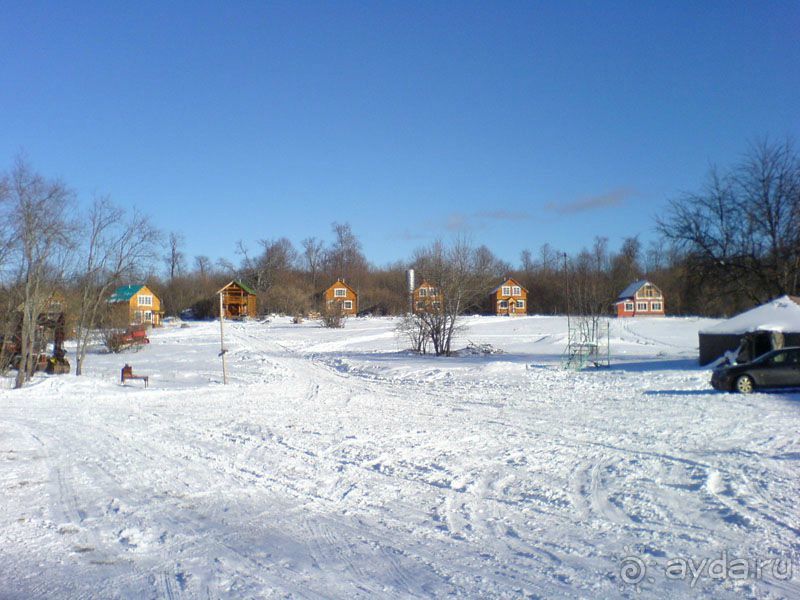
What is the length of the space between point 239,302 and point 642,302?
60.5m

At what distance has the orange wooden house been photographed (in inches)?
1459

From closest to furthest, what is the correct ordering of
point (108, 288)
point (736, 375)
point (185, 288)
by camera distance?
point (736, 375) → point (108, 288) → point (185, 288)

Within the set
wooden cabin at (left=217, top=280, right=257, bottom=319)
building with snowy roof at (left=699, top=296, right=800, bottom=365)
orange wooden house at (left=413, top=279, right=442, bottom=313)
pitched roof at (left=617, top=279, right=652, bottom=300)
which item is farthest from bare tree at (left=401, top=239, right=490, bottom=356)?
pitched roof at (left=617, top=279, right=652, bottom=300)

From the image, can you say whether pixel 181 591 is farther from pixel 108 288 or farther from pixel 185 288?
pixel 185 288

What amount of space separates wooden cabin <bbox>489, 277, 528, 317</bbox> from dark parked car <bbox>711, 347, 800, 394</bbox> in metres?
87.7

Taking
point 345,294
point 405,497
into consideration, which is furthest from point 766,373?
point 345,294

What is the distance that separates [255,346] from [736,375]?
35.2 m

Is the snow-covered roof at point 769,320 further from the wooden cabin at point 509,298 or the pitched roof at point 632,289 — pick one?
the wooden cabin at point 509,298

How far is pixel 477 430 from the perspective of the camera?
13.2 metres

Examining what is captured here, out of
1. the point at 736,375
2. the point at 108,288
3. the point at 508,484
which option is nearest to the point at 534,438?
the point at 508,484

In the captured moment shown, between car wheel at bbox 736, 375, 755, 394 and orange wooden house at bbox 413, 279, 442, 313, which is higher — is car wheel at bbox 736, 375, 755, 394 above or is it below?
below


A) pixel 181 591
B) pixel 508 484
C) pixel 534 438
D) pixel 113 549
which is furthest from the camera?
pixel 534 438

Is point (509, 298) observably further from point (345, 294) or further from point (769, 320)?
point (769, 320)

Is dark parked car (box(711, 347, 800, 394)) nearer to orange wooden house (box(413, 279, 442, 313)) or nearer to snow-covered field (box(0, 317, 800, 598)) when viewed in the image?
snow-covered field (box(0, 317, 800, 598))
